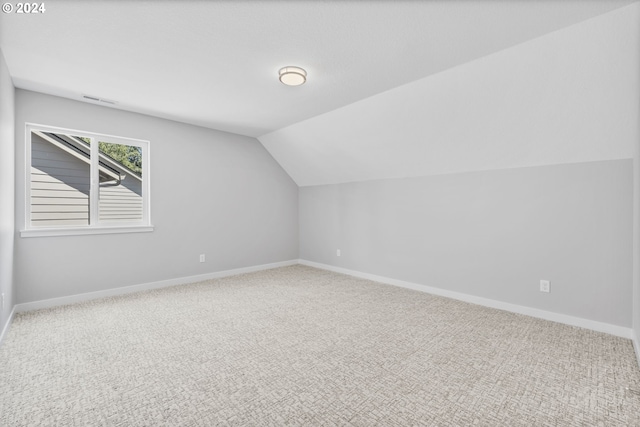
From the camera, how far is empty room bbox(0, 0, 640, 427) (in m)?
1.83

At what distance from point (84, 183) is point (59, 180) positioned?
0.23 metres

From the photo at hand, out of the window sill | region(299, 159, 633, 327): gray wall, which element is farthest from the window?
region(299, 159, 633, 327): gray wall

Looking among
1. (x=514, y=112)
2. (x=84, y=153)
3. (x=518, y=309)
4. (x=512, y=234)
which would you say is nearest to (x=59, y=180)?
(x=84, y=153)

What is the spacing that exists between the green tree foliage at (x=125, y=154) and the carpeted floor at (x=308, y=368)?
179 centimetres

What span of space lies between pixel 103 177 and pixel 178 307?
1932 millimetres

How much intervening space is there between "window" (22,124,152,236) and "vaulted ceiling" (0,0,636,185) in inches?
22.2

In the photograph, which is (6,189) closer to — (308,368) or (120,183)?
(120,183)

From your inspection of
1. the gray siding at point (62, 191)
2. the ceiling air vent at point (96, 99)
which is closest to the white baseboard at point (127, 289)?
the gray siding at point (62, 191)

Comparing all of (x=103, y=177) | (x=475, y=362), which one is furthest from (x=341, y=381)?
(x=103, y=177)

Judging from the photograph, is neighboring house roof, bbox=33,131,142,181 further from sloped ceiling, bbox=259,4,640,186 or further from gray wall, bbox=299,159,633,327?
gray wall, bbox=299,159,633,327

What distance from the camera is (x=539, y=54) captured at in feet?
7.34

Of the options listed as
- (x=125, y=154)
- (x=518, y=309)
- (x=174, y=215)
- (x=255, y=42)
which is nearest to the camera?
(x=255, y=42)

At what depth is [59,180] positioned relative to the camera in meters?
3.43

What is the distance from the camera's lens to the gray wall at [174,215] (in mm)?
3252
